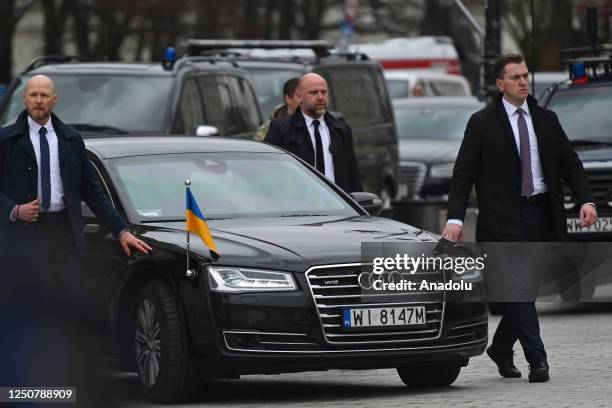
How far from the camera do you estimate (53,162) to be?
10.5 metres

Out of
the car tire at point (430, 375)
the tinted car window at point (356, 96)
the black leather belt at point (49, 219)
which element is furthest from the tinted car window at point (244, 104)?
the black leather belt at point (49, 219)

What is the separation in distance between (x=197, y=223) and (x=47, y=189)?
94cm

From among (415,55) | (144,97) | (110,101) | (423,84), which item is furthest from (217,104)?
(415,55)

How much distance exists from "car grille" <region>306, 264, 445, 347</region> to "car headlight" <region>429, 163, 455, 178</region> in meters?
14.8

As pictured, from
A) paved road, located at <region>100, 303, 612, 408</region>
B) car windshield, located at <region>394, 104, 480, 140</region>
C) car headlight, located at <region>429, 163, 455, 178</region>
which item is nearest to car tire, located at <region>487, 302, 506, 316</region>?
paved road, located at <region>100, 303, 612, 408</region>

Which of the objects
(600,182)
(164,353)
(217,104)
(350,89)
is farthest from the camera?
(350,89)

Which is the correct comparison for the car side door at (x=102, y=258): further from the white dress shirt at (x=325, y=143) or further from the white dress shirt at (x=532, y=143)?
the white dress shirt at (x=325, y=143)

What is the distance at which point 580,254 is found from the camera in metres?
13.4

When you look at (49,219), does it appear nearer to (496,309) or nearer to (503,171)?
(503,171)

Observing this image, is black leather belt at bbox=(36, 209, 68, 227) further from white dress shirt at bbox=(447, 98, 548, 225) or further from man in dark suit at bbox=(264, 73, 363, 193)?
man in dark suit at bbox=(264, 73, 363, 193)

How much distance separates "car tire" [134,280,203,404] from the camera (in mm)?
9812

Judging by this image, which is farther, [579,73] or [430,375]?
[579,73]

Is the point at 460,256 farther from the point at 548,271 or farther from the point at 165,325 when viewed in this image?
the point at 165,325

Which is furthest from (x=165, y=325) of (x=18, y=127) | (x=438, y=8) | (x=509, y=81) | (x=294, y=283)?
(x=438, y=8)
